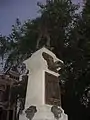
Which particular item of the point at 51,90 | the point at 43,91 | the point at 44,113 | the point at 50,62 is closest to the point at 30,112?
the point at 44,113

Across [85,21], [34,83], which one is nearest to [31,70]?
[34,83]

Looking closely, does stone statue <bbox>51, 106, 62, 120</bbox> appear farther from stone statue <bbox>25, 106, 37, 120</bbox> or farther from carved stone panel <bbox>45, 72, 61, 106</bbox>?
stone statue <bbox>25, 106, 37, 120</bbox>

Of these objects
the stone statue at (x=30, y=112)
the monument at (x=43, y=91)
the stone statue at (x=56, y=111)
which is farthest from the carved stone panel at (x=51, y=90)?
the stone statue at (x=30, y=112)

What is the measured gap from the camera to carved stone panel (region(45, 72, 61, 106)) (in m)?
8.27

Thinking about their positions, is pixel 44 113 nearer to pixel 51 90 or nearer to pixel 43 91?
pixel 43 91

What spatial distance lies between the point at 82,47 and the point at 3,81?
10.4 metres

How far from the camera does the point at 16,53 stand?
18.5 metres

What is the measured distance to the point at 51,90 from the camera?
27.9ft

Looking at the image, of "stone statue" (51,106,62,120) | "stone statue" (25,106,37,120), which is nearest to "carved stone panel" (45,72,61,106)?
"stone statue" (51,106,62,120)

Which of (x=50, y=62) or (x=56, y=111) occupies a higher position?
(x=50, y=62)

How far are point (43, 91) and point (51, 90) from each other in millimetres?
386

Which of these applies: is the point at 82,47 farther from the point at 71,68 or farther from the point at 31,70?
the point at 31,70

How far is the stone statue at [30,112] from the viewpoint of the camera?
7991 millimetres

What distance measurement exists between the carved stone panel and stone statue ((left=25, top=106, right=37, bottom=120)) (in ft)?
1.36
